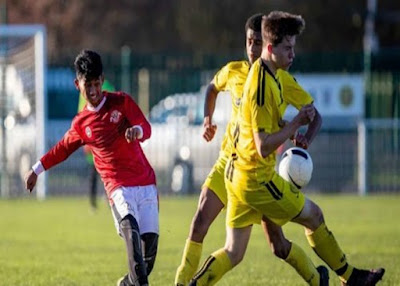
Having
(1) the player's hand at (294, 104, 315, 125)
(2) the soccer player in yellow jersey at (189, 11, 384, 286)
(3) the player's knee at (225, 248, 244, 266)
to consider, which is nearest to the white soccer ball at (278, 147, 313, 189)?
(2) the soccer player in yellow jersey at (189, 11, 384, 286)

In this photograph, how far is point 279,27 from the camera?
26.6ft

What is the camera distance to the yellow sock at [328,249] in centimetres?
890

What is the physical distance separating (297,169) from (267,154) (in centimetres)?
93

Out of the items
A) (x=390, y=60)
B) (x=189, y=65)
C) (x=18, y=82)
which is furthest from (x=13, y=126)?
(x=390, y=60)

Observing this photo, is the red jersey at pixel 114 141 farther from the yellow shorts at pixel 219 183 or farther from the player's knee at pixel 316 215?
the player's knee at pixel 316 215

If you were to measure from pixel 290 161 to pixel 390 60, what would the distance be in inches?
660

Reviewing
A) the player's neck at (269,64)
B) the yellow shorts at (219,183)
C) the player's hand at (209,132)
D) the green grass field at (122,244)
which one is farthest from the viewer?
the green grass field at (122,244)

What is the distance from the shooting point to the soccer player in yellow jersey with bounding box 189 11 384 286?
8102mm

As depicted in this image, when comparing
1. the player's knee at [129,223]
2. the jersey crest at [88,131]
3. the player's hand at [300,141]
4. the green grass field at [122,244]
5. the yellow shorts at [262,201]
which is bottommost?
the green grass field at [122,244]

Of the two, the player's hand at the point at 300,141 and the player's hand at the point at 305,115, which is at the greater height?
the player's hand at the point at 305,115

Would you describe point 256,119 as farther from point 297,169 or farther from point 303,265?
point 303,265

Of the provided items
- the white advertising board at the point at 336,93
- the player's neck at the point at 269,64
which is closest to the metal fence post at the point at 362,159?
the white advertising board at the point at 336,93

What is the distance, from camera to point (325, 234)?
8906 mm

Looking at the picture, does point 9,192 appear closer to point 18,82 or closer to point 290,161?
point 18,82
